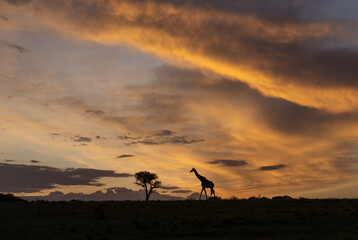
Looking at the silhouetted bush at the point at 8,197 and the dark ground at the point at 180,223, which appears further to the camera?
the silhouetted bush at the point at 8,197

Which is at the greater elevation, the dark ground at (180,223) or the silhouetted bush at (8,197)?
the silhouetted bush at (8,197)

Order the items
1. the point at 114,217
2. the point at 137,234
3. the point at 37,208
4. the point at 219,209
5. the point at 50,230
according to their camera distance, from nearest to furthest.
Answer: the point at 137,234
the point at 50,230
the point at 114,217
the point at 219,209
the point at 37,208

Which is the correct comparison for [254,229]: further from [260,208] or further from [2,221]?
[2,221]

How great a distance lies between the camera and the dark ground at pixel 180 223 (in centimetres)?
2581

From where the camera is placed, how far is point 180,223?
29.7m

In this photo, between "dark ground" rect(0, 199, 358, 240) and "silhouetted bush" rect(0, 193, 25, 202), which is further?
"silhouetted bush" rect(0, 193, 25, 202)

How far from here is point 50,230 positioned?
28.1 m

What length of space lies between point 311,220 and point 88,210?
20794mm

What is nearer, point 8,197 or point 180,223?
point 180,223

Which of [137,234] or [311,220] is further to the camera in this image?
[311,220]

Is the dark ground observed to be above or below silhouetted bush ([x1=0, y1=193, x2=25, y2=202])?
below

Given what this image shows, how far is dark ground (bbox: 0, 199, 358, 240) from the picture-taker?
84.7ft

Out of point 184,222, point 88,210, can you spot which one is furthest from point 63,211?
point 184,222

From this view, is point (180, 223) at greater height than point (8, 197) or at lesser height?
lesser
